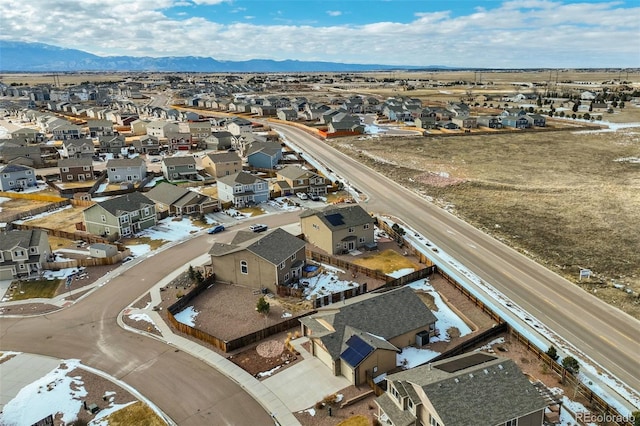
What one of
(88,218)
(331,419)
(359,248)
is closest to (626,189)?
(359,248)

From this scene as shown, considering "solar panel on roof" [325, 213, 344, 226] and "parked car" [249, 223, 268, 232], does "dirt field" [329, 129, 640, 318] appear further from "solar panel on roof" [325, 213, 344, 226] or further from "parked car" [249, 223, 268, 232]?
"parked car" [249, 223, 268, 232]

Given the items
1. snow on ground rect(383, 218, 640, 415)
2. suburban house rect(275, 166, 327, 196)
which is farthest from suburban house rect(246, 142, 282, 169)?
snow on ground rect(383, 218, 640, 415)

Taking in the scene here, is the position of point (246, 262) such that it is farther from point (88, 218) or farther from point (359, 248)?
point (88, 218)

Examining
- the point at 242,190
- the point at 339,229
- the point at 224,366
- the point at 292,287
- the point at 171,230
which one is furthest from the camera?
the point at 242,190

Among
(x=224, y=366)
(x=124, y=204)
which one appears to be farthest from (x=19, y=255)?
(x=224, y=366)

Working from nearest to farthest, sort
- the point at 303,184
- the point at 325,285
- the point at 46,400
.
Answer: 1. the point at 46,400
2. the point at 325,285
3. the point at 303,184

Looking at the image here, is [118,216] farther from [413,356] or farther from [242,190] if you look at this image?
[413,356]
